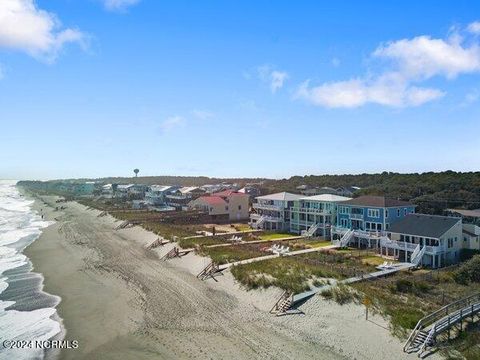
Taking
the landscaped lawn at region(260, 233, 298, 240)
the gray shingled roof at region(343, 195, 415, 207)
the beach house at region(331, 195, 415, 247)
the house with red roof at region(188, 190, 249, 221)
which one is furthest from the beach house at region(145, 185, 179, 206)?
the gray shingled roof at region(343, 195, 415, 207)

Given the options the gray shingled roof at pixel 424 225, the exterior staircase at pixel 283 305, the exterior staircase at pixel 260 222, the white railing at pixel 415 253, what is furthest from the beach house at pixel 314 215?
the exterior staircase at pixel 283 305

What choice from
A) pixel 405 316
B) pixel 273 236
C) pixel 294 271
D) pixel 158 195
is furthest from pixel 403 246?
pixel 158 195

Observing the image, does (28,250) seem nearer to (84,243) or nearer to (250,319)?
(84,243)

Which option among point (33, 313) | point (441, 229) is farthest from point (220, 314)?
point (441, 229)

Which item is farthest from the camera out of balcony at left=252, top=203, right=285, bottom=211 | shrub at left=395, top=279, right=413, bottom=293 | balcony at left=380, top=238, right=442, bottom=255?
balcony at left=252, top=203, right=285, bottom=211

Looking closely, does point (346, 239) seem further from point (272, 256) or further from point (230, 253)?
point (230, 253)

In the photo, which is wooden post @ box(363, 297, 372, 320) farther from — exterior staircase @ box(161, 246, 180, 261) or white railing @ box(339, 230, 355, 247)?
exterior staircase @ box(161, 246, 180, 261)

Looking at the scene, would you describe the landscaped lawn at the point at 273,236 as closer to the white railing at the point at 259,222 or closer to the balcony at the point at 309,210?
the balcony at the point at 309,210
